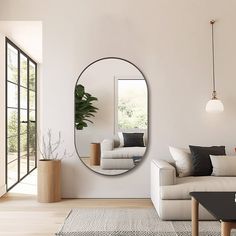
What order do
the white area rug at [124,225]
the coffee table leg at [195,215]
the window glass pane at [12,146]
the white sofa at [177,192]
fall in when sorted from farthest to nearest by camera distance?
the window glass pane at [12,146], the white sofa at [177,192], the white area rug at [124,225], the coffee table leg at [195,215]

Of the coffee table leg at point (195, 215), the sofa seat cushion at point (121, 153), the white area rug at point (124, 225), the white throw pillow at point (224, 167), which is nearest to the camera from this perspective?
the coffee table leg at point (195, 215)

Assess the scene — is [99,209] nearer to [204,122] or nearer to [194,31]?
[204,122]

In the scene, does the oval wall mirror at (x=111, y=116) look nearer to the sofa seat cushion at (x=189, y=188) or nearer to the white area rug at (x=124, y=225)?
the white area rug at (x=124, y=225)

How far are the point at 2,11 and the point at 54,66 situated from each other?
100cm

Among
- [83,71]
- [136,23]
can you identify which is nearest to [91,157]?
[83,71]

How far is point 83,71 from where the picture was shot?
4688mm

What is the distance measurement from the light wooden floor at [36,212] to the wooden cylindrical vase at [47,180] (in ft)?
0.34

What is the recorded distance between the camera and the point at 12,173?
5621 millimetres

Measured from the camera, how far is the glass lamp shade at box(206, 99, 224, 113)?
14.8 ft

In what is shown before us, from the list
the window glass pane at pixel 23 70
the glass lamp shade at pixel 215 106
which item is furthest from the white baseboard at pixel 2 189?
the glass lamp shade at pixel 215 106

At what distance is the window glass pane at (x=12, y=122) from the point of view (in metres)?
5.34

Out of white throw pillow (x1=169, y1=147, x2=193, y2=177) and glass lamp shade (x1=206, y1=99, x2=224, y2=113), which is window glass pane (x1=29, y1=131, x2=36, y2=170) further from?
glass lamp shade (x1=206, y1=99, x2=224, y2=113)

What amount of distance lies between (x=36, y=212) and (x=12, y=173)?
180 centimetres

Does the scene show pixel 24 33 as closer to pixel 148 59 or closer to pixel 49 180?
pixel 148 59
